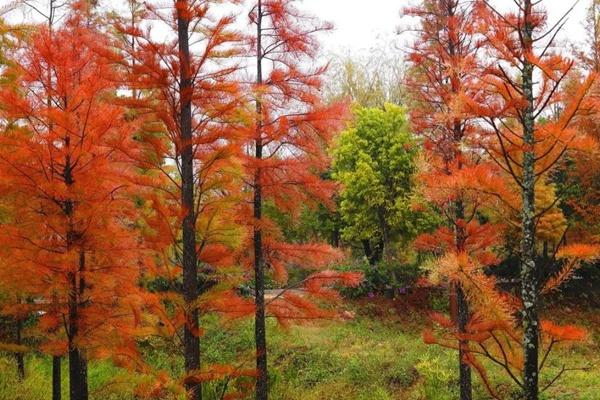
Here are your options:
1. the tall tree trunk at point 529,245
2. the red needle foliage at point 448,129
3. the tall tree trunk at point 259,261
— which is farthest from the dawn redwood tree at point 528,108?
the tall tree trunk at point 259,261

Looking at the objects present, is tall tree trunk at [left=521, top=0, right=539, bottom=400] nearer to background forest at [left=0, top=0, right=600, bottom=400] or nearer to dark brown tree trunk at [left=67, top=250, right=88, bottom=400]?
background forest at [left=0, top=0, right=600, bottom=400]

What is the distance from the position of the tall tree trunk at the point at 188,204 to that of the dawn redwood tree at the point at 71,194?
94 centimetres

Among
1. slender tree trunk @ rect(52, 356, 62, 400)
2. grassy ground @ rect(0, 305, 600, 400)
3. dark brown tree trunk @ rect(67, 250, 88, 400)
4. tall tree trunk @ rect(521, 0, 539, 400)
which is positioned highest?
tall tree trunk @ rect(521, 0, 539, 400)

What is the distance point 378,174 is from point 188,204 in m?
12.7

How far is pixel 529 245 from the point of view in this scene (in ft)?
14.0

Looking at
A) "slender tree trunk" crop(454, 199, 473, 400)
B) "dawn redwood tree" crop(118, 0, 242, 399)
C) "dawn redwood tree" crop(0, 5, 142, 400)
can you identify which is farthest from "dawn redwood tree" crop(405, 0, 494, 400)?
"dawn redwood tree" crop(0, 5, 142, 400)

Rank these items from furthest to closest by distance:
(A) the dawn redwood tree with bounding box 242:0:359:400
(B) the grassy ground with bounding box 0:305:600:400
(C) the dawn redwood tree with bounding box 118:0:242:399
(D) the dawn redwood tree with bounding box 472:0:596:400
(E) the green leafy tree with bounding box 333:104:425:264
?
(E) the green leafy tree with bounding box 333:104:425:264, (B) the grassy ground with bounding box 0:305:600:400, (A) the dawn redwood tree with bounding box 242:0:359:400, (C) the dawn redwood tree with bounding box 118:0:242:399, (D) the dawn redwood tree with bounding box 472:0:596:400

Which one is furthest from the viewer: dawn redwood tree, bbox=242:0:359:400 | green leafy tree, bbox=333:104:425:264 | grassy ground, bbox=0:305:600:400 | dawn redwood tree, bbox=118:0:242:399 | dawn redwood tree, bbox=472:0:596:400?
green leafy tree, bbox=333:104:425:264

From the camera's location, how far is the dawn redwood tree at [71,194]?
7484 mm

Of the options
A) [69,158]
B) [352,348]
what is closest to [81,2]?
[69,158]

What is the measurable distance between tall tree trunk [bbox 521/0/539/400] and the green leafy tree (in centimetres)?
1473

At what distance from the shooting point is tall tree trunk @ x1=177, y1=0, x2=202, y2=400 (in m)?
7.51

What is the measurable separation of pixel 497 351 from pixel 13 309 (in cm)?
740

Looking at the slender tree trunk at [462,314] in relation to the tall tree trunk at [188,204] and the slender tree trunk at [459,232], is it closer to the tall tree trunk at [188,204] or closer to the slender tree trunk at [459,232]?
the slender tree trunk at [459,232]
